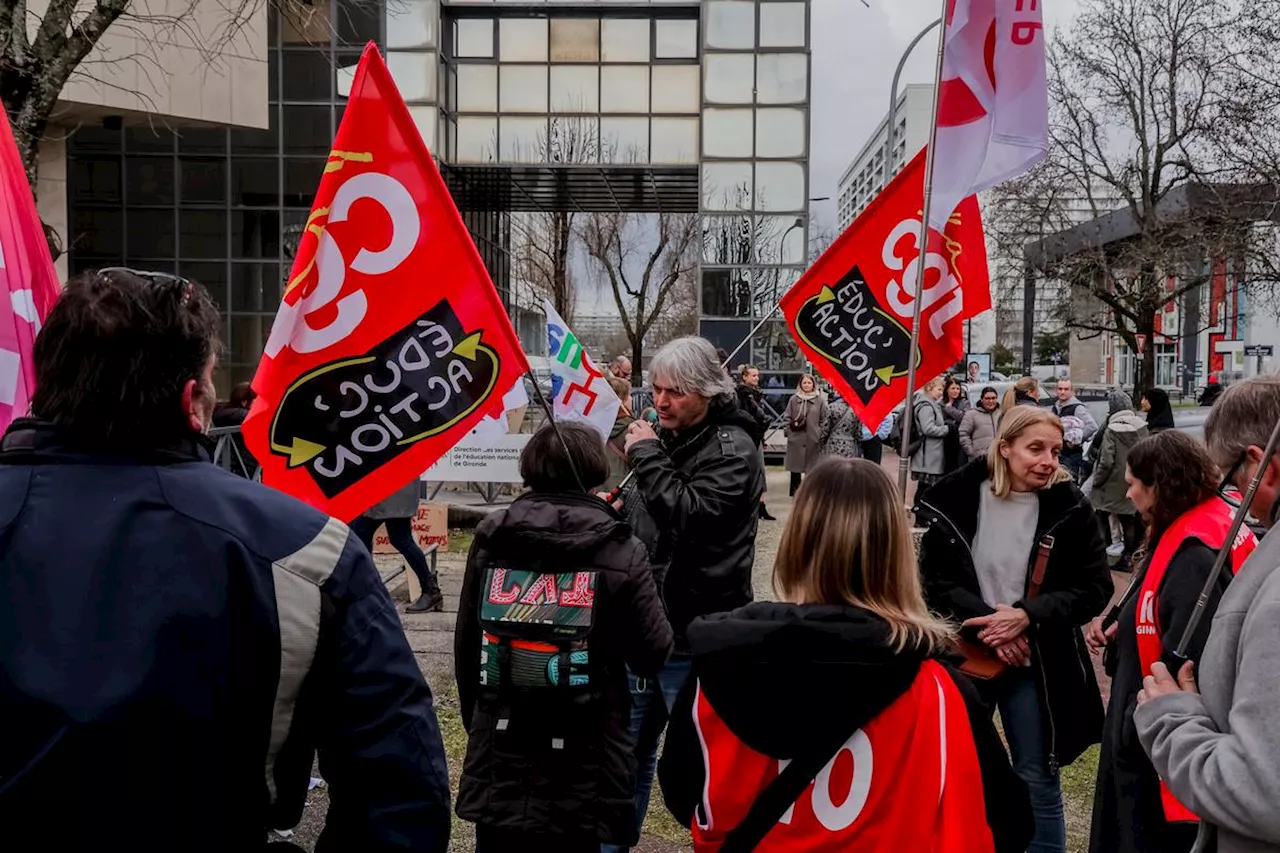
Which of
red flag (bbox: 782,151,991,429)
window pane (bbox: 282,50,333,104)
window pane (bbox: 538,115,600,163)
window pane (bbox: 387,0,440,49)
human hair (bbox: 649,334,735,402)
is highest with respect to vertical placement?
window pane (bbox: 387,0,440,49)

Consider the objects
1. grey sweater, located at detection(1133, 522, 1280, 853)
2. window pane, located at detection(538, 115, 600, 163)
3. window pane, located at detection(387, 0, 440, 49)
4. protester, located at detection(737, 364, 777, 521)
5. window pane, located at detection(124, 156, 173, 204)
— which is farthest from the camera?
window pane, located at detection(538, 115, 600, 163)

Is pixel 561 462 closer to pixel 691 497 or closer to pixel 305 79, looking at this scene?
pixel 691 497

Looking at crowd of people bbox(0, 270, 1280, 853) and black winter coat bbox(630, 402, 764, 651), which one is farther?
black winter coat bbox(630, 402, 764, 651)

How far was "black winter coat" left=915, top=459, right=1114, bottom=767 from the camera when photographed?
3873 mm

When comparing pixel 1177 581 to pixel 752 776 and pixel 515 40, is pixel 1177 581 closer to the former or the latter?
pixel 752 776

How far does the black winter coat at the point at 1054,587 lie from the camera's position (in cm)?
387

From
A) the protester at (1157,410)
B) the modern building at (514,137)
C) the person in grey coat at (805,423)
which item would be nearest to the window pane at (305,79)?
the modern building at (514,137)

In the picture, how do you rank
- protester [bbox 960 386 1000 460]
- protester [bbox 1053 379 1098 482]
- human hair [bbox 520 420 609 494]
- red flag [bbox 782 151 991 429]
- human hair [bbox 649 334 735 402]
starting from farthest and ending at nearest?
protester [bbox 960 386 1000 460] → protester [bbox 1053 379 1098 482] → red flag [bbox 782 151 991 429] → human hair [bbox 649 334 735 402] → human hair [bbox 520 420 609 494]

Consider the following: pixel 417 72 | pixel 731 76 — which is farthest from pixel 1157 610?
pixel 417 72

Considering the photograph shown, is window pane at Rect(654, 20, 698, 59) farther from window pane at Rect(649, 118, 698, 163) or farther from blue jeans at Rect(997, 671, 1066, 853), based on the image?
blue jeans at Rect(997, 671, 1066, 853)

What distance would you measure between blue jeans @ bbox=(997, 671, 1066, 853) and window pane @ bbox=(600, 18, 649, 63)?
1793 cm

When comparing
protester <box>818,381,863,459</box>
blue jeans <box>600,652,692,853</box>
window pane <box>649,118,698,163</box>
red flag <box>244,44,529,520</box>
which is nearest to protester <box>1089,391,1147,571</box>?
protester <box>818,381,863,459</box>

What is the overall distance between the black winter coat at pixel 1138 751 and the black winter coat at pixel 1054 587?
0.61 m

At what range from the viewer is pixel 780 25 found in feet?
63.8
